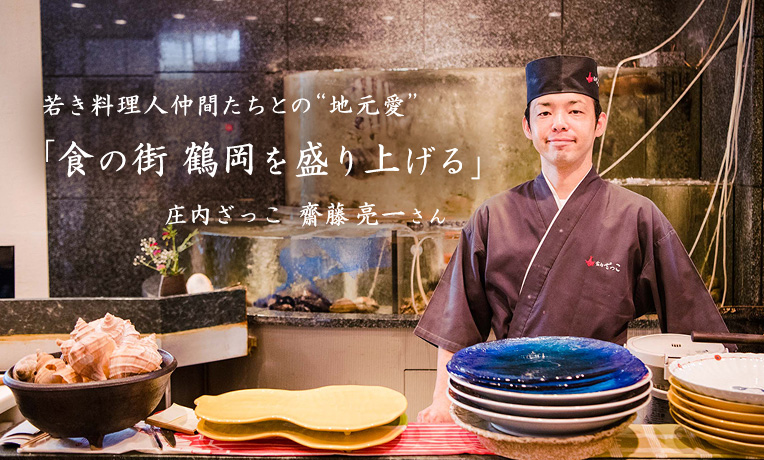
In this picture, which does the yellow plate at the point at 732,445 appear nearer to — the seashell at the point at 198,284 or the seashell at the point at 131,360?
the seashell at the point at 131,360

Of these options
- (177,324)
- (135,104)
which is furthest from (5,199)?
(177,324)

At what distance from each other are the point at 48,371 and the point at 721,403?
1255 millimetres

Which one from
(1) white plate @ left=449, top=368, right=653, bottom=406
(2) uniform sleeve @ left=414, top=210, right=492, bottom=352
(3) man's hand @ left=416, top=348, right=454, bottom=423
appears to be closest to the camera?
(1) white plate @ left=449, top=368, right=653, bottom=406

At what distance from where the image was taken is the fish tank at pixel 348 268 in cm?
371

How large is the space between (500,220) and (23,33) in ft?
14.5

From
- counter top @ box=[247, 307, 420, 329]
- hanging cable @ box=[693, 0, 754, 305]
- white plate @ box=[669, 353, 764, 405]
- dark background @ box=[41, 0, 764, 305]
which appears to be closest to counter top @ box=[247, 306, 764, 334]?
counter top @ box=[247, 307, 420, 329]

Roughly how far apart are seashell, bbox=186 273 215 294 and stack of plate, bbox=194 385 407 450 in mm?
2498

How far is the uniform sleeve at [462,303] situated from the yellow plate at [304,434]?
22.4 inches

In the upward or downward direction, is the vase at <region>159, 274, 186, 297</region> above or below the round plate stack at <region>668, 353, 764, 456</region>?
below

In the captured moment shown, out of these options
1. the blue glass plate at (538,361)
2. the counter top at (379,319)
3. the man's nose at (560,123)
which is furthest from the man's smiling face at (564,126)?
the counter top at (379,319)

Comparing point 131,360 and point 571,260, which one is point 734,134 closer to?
point 571,260

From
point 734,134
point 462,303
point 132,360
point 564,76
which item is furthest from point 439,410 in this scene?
point 734,134

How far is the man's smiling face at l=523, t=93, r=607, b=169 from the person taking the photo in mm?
1845

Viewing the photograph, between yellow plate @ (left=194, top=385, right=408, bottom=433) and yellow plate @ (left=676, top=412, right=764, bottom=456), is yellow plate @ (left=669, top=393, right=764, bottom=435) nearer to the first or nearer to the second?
yellow plate @ (left=676, top=412, right=764, bottom=456)
